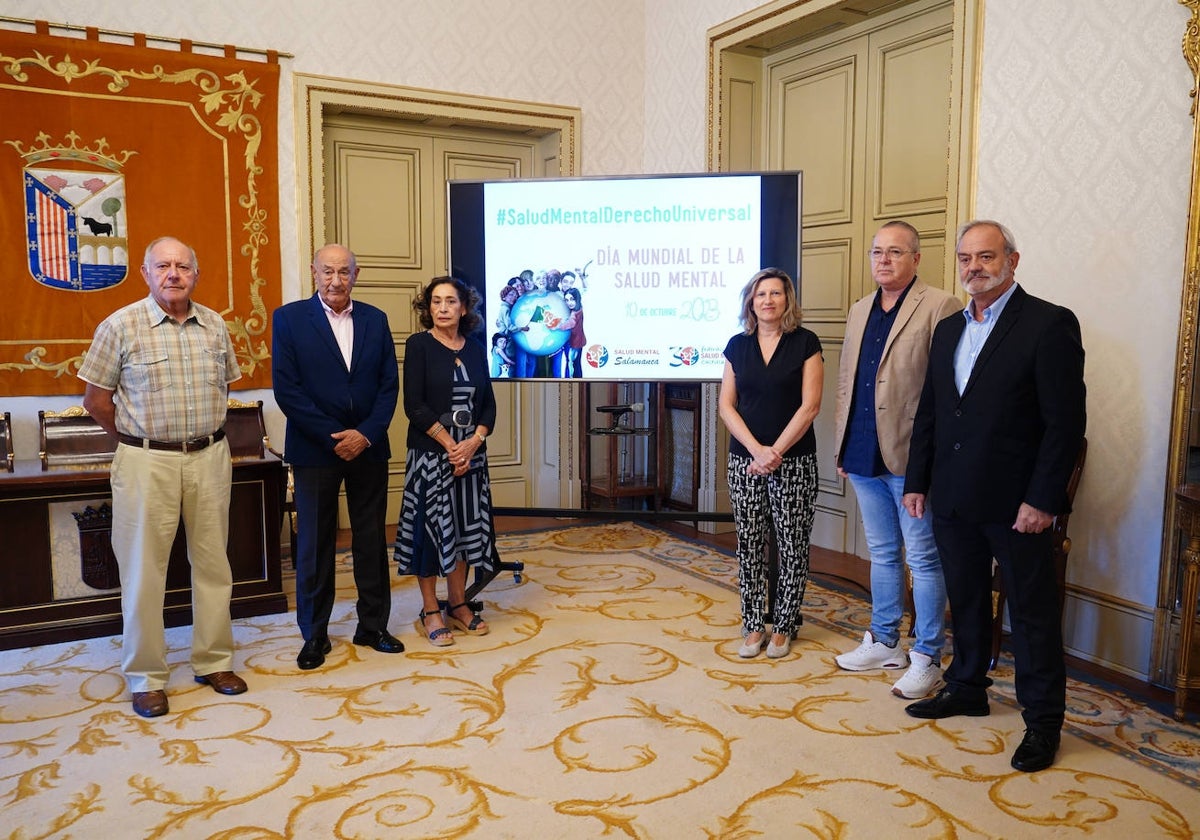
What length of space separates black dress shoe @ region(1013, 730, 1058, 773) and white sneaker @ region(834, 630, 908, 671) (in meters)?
0.70

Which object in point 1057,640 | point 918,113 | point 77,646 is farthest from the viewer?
point 918,113

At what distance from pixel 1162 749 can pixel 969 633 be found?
0.58 metres

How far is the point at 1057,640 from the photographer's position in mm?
2543

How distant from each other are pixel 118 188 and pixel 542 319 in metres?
2.09

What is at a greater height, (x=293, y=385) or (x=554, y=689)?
(x=293, y=385)

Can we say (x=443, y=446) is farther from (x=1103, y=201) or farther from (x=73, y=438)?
(x=1103, y=201)

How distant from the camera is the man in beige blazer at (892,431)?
3.00 metres

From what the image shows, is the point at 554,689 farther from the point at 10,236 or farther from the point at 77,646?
the point at 10,236

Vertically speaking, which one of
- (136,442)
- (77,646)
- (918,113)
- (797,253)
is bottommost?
(77,646)

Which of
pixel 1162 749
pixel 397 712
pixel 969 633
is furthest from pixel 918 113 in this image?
pixel 397 712

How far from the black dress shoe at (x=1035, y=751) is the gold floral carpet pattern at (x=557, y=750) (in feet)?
0.12

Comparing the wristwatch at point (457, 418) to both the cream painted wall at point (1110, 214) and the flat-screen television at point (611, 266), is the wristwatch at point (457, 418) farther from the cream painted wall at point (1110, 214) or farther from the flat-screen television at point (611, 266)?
the cream painted wall at point (1110, 214)

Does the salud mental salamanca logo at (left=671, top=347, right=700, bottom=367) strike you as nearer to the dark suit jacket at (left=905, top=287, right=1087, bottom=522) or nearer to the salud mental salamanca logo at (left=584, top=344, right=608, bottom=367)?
the salud mental salamanca logo at (left=584, top=344, right=608, bottom=367)

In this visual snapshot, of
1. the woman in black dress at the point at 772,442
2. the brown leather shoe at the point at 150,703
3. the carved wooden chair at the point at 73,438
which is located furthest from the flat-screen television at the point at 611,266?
the brown leather shoe at the point at 150,703
